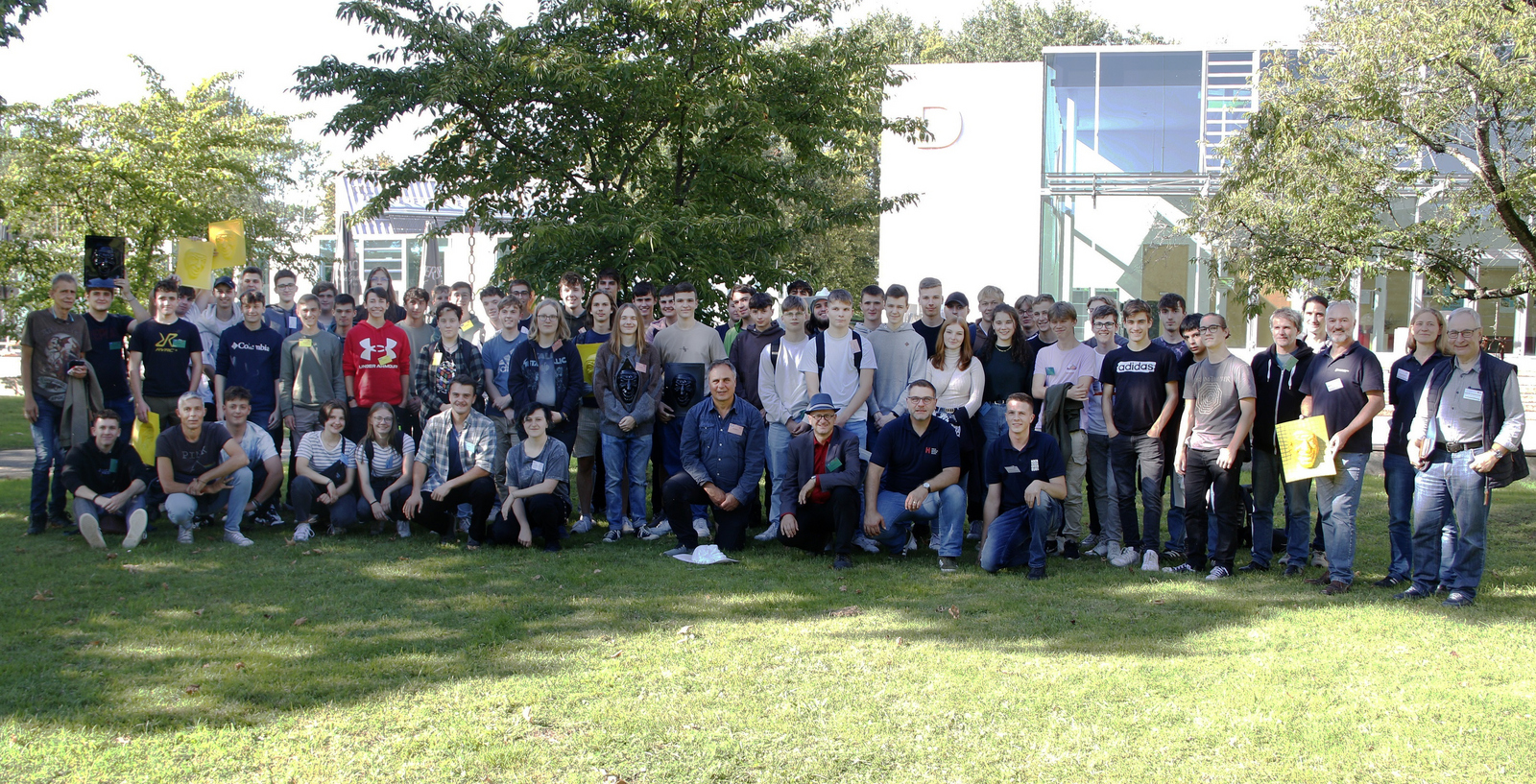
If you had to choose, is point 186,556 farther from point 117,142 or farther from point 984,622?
point 117,142

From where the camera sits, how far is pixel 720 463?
293 inches

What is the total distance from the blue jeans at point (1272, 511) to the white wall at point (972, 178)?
60.5 feet

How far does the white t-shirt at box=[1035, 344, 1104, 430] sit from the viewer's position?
7.38 m

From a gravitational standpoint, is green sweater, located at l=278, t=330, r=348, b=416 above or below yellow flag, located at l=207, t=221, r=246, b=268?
below

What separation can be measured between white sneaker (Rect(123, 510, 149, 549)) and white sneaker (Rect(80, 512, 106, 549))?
0.15 meters

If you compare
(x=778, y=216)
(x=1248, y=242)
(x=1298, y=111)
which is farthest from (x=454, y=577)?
(x=1248, y=242)

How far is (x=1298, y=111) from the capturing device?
9.23 meters

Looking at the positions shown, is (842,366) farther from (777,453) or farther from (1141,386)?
(1141,386)

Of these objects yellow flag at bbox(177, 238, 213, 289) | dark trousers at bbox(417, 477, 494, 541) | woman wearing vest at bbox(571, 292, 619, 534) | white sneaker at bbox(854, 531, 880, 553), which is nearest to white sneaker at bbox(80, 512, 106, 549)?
dark trousers at bbox(417, 477, 494, 541)

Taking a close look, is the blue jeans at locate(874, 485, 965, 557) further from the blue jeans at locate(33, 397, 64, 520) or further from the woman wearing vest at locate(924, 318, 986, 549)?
the blue jeans at locate(33, 397, 64, 520)

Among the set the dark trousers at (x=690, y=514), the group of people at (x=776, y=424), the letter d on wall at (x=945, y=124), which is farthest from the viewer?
the letter d on wall at (x=945, y=124)

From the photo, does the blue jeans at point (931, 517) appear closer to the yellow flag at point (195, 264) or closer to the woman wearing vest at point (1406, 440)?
the woman wearing vest at point (1406, 440)

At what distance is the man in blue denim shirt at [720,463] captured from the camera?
732 centimetres

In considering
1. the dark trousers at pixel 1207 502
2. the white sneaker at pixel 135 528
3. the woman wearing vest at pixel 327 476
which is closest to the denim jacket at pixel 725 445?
the woman wearing vest at pixel 327 476
